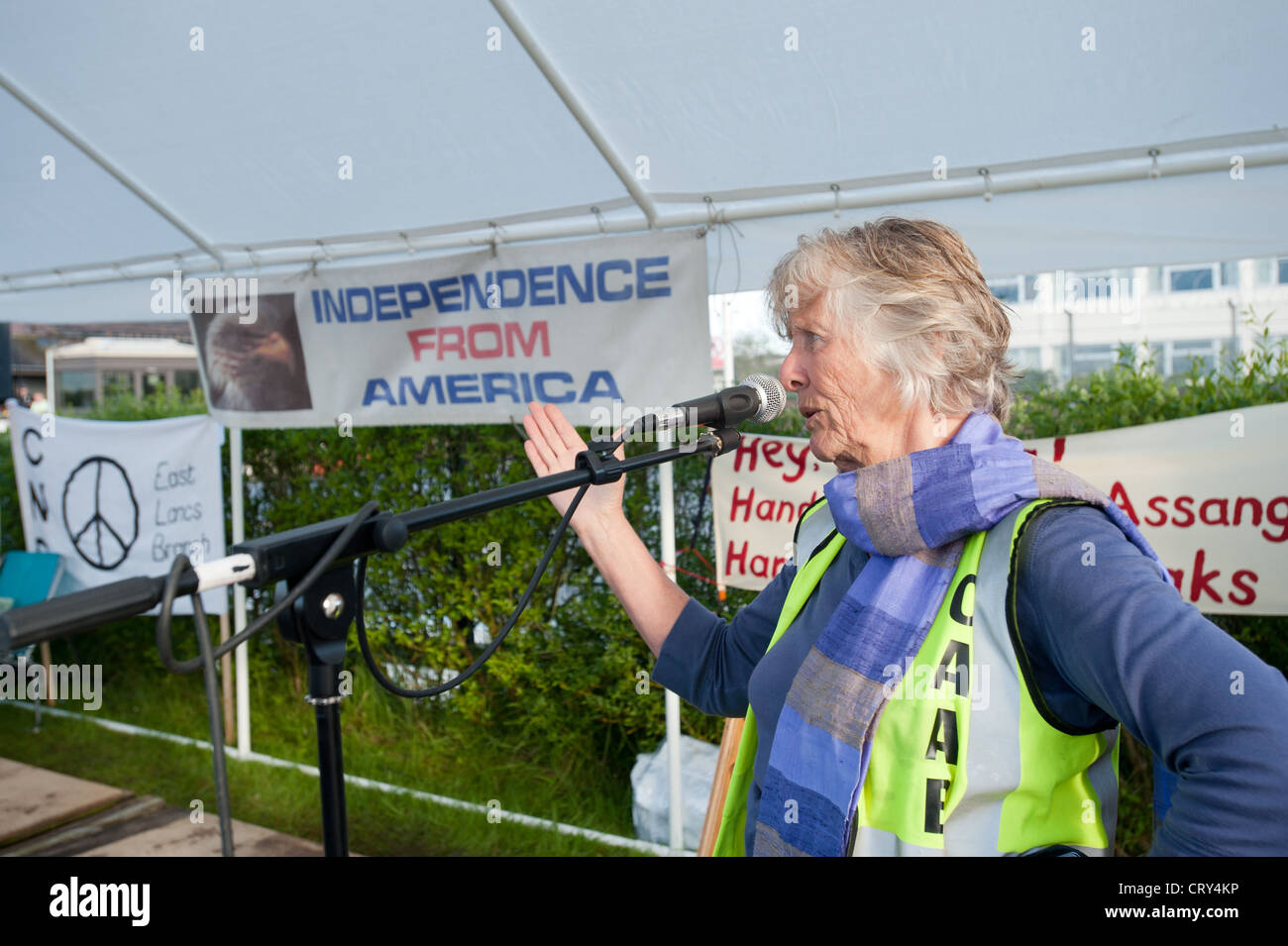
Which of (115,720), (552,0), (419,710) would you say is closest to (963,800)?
(552,0)

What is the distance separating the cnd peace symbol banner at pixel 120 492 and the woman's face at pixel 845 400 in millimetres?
3813

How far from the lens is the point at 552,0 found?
254 centimetres

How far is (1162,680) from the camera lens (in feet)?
3.33

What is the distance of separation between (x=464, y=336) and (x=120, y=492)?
2687mm

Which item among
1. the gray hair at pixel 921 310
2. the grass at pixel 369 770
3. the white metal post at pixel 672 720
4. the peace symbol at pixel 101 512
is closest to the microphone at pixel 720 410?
the gray hair at pixel 921 310

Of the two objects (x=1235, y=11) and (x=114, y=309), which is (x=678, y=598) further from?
(x=114, y=309)

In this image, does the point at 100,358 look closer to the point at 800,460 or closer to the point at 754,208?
the point at 800,460

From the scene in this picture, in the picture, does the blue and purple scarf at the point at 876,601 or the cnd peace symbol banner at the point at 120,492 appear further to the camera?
the cnd peace symbol banner at the point at 120,492

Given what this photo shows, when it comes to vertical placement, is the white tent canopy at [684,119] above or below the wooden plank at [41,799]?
above

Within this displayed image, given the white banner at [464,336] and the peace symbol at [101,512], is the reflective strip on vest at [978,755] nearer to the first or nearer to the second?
the white banner at [464,336]

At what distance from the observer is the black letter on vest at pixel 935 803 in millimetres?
1252

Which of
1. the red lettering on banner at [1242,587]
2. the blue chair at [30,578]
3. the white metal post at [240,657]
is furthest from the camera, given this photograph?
the blue chair at [30,578]

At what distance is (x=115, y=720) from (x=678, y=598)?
5.07 meters
